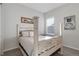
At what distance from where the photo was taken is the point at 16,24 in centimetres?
185

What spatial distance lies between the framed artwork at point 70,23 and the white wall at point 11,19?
2.27 ft

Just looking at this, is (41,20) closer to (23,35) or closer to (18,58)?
(23,35)

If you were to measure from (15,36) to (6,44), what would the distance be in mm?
325

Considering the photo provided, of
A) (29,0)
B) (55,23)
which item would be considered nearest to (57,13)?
(55,23)

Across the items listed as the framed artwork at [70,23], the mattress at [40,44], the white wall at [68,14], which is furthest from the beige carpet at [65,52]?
the framed artwork at [70,23]

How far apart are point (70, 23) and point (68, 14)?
0.89 feet

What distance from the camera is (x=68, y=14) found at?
1.97m

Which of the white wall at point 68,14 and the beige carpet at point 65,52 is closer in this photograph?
the beige carpet at point 65,52

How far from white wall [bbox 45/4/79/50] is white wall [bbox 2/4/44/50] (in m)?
0.45

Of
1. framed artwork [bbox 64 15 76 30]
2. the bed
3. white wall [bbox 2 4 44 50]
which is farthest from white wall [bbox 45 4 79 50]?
white wall [bbox 2 4 44 50]

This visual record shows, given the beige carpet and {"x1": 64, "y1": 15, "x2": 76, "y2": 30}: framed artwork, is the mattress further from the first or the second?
{"x1": 64, "y1": 15, "x2": 76, "y2": 30}: framed artwork

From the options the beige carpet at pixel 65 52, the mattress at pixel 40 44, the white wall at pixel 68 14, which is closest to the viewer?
the mattress at pixel 40 44

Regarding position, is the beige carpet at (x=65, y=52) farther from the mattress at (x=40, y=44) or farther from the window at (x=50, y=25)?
the window at (x=50, y=25)

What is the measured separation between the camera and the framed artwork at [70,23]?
199cm
